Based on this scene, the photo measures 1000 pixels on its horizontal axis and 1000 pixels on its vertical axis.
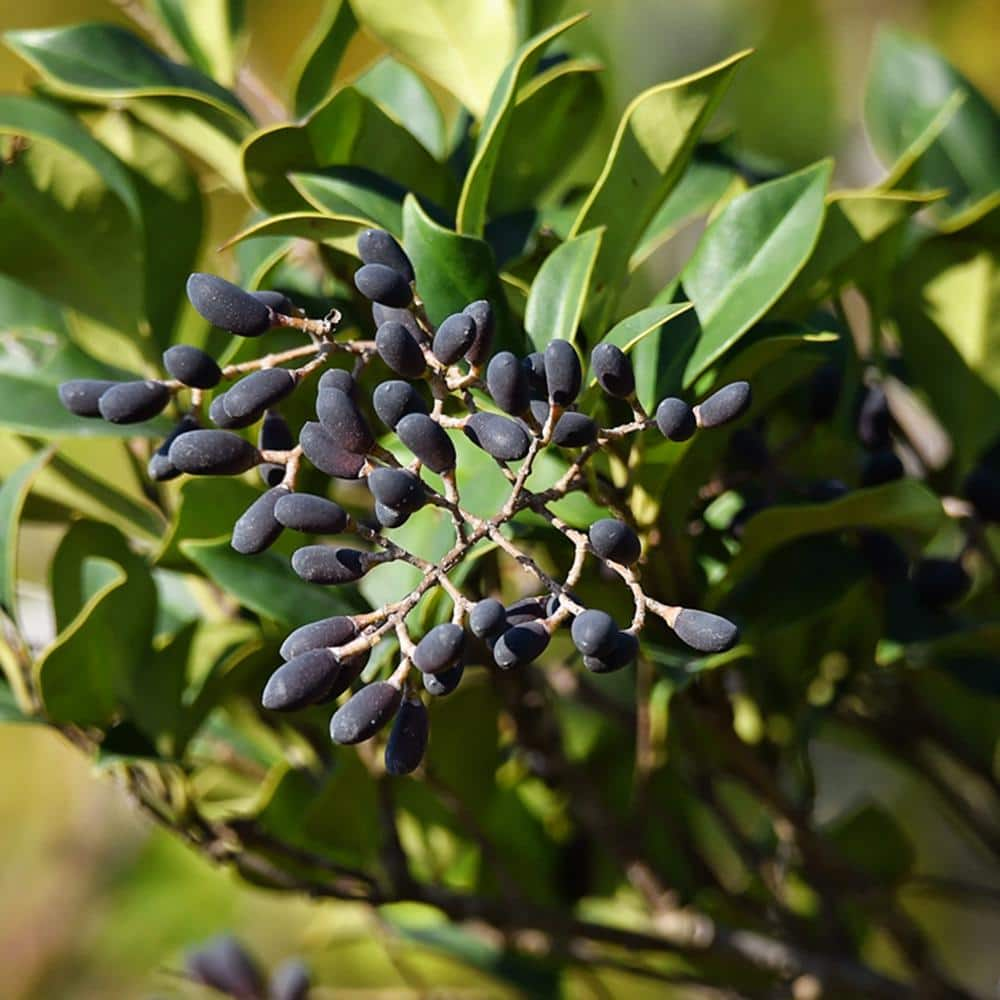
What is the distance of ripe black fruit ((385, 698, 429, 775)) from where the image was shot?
22.3 inches

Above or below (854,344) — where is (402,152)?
above

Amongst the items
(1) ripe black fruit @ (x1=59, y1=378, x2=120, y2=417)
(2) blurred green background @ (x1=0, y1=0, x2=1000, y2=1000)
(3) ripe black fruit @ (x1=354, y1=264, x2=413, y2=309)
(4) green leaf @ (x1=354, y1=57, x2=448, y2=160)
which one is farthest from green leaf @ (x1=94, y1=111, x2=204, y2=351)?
(2) blurred green background @ (x1=0, y1=0, x2=1000, y2=1000)

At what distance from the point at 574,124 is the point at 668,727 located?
0.41 metres

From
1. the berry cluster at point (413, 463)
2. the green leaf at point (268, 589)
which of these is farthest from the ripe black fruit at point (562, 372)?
the green leaf at point (268, 589)

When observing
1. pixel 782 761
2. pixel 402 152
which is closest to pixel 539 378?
pixel 402 152

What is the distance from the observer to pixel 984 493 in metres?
0.92

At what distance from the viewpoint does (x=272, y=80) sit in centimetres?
286

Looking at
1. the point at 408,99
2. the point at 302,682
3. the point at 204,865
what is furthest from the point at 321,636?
the point at 204,865

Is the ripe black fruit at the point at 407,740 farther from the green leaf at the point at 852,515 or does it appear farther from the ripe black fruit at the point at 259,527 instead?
the green leaf at the point at 852,515

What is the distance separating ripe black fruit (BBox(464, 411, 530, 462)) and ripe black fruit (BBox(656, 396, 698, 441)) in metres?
0.06

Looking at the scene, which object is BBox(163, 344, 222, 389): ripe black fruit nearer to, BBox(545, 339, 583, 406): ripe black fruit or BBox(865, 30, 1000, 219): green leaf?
BBox(545, 339, 583, 406): ripe black fruit

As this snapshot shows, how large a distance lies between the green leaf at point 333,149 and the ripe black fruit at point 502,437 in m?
0.26

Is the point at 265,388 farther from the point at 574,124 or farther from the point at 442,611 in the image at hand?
the point at 574,124

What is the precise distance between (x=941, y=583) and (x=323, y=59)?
0.50 metres
